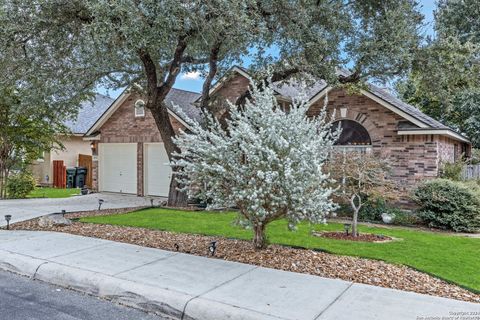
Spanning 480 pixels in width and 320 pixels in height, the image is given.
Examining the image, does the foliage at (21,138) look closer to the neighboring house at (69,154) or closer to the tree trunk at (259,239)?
the neighboring house at (69,154)

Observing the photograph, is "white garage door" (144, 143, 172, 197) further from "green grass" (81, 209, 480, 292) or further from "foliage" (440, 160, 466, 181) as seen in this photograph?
"foliage" (440, 160, 466, 181)

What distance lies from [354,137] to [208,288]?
383 inches

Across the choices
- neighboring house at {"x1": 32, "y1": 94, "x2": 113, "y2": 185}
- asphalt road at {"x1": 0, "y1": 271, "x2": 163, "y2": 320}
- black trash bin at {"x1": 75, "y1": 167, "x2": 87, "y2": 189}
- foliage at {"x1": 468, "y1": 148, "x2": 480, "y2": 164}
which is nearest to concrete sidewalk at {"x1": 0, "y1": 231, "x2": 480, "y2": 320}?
asphalt road at {"x1": 0, "y1": 271, "x2": 163, "y2": 320}

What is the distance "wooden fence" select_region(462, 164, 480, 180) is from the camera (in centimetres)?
1334

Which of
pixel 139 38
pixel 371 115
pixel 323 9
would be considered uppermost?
pixel 323 9

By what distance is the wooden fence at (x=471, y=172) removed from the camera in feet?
43.8

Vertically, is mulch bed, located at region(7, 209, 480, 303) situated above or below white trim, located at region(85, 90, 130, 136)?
below

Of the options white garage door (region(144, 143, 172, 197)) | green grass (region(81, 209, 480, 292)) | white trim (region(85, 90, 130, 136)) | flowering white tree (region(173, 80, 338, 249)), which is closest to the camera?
flowering white tree (region(173, 80, 338, 249))

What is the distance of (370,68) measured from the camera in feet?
34.8

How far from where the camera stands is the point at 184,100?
1798 centimetres

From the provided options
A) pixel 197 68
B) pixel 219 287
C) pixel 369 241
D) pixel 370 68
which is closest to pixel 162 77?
pixel 197 68

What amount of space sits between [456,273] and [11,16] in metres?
9.13

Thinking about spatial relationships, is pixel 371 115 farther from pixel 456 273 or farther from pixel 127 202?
pixel 127 202

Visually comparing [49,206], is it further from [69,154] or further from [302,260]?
[69,154]
